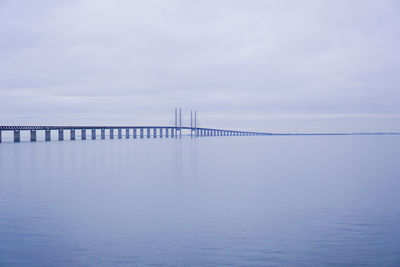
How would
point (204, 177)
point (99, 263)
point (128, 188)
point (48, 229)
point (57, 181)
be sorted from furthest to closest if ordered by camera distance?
point (204, 177) → point (57, 181) → point (128, 188) → point (48, 229) → point (99, 263)

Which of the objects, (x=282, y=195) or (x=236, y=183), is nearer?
(x=282, y=195)

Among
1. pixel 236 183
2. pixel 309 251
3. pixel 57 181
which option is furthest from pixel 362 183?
pixel 57 181

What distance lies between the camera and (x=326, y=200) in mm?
16609

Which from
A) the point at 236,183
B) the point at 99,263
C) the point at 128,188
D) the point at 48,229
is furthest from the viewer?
the point at 236,183

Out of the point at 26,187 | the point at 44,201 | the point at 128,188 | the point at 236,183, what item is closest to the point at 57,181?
the point at 26,187

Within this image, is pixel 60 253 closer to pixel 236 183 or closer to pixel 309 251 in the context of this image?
pixel 309 251

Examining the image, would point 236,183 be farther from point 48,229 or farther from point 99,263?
point 99,263

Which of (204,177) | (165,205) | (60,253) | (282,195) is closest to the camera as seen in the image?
(60,253)

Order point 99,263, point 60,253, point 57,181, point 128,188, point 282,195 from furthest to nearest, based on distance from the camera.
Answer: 1. point 57,181
2. point 128,188
3. point 282,195
4. point 60,253
5. point 99,263

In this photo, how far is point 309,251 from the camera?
9.52 metres

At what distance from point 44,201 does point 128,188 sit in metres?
4.58

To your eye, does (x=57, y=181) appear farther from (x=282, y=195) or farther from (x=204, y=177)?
(x=282, y=195)

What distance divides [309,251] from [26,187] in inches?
630

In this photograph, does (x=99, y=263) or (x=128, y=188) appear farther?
(x=128, y=188)
